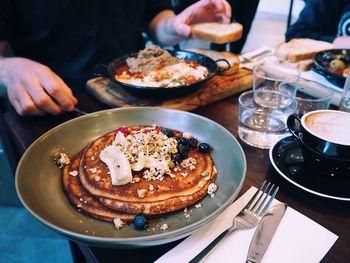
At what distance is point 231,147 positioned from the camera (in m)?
0.78

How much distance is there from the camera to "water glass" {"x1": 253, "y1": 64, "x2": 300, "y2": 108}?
109 centimetres

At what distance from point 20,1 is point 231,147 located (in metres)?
1.27

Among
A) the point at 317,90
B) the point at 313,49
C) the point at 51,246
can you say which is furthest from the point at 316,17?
the point at 51,246

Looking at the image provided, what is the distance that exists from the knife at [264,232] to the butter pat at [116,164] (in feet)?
0.94

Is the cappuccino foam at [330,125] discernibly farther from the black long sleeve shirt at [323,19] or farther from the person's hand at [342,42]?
the black long sleeve shirt at [323,19]

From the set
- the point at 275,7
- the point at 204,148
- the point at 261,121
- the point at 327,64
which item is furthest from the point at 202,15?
the point at 275,7

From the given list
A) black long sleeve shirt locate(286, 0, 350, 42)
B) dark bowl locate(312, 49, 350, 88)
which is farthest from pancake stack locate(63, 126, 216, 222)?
black long sleeve shirt locate(286, 0, 350, 42)

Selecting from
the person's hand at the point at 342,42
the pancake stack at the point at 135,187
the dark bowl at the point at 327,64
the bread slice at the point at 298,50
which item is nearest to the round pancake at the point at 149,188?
the pancake stack at the point at 135,187

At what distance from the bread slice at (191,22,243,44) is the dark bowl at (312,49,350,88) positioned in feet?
1.44

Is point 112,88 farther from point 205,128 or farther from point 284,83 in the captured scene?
point 284,83

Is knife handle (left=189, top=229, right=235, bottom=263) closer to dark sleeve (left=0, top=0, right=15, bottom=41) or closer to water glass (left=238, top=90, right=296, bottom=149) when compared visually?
water glass (left=238, top=90, right=296, bottom=149)

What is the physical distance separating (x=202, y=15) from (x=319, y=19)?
927 mm

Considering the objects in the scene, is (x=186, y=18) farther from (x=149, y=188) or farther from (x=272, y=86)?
(x=149, y=188)

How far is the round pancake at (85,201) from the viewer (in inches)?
25.2
